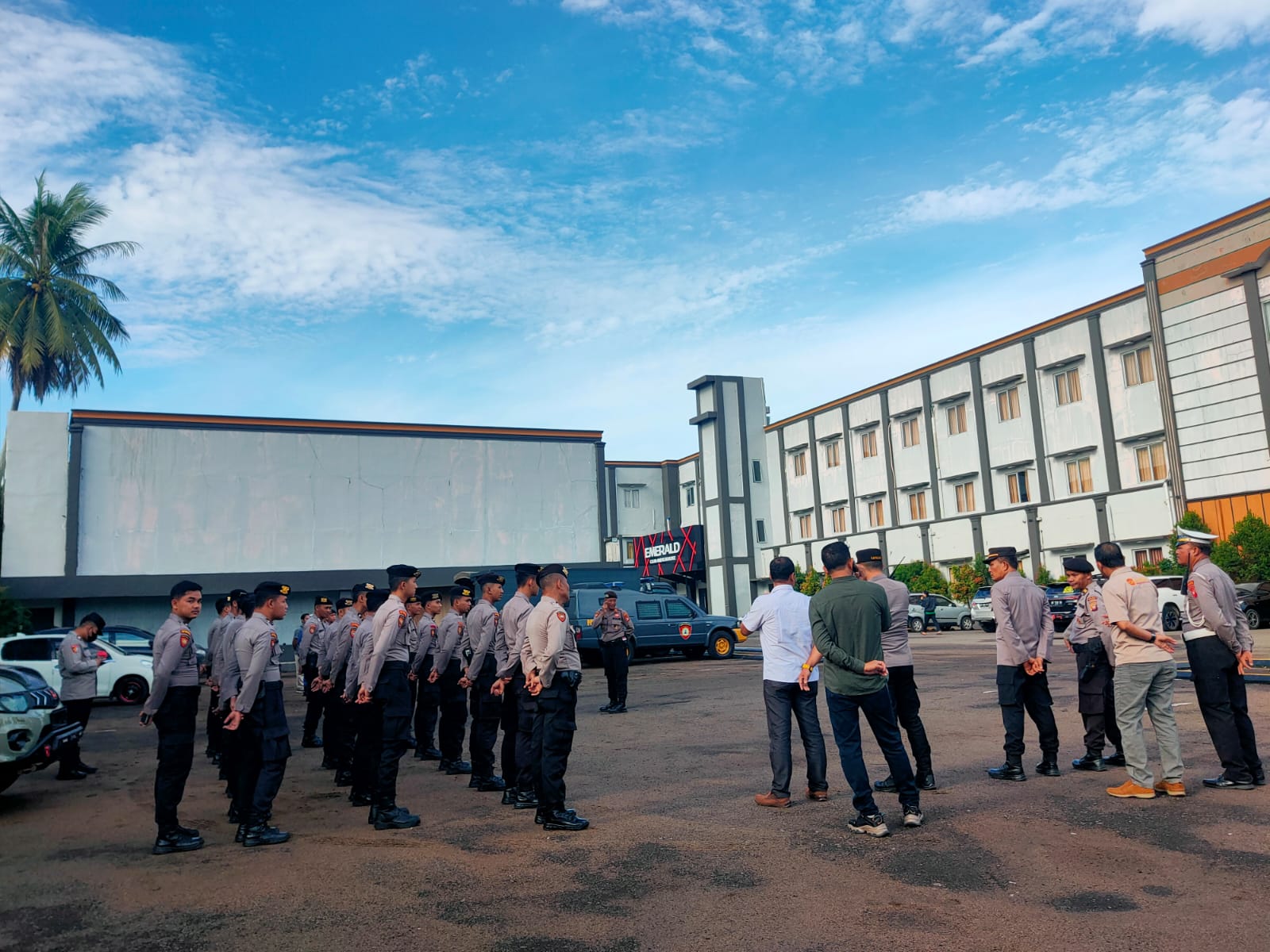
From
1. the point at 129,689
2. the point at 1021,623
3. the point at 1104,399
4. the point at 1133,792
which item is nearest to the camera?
the point at 1133,792

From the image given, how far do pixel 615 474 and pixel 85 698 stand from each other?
50580 mm

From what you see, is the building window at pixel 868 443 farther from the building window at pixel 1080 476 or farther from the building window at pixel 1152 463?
the building window at pixel 1152 463

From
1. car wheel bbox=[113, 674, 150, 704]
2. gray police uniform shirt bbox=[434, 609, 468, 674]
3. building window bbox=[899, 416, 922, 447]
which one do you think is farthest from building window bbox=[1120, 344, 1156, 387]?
car wheel bbox=[113, 674, 150, 704]

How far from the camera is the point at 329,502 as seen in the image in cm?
3662

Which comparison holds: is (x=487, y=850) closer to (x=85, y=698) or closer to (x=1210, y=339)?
(x=85, y=698)

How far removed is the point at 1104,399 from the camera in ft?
120

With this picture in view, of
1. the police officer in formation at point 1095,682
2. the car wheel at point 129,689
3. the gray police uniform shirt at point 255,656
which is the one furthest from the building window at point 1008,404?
the gray police uniform shirt at point 255,656

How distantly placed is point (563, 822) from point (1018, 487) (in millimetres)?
38095

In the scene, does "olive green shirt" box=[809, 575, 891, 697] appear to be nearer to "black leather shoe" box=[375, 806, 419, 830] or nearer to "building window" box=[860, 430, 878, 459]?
"black leather shoe" box=[375, 806, 419, 830]

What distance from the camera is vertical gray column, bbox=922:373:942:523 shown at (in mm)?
45188

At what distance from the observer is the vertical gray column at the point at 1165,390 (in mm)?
33000

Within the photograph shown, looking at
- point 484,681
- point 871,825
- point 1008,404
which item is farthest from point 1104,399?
point 871,825

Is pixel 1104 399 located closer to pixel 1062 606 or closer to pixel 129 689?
pixel 1062 606

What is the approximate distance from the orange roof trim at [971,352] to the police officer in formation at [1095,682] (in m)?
30.8
